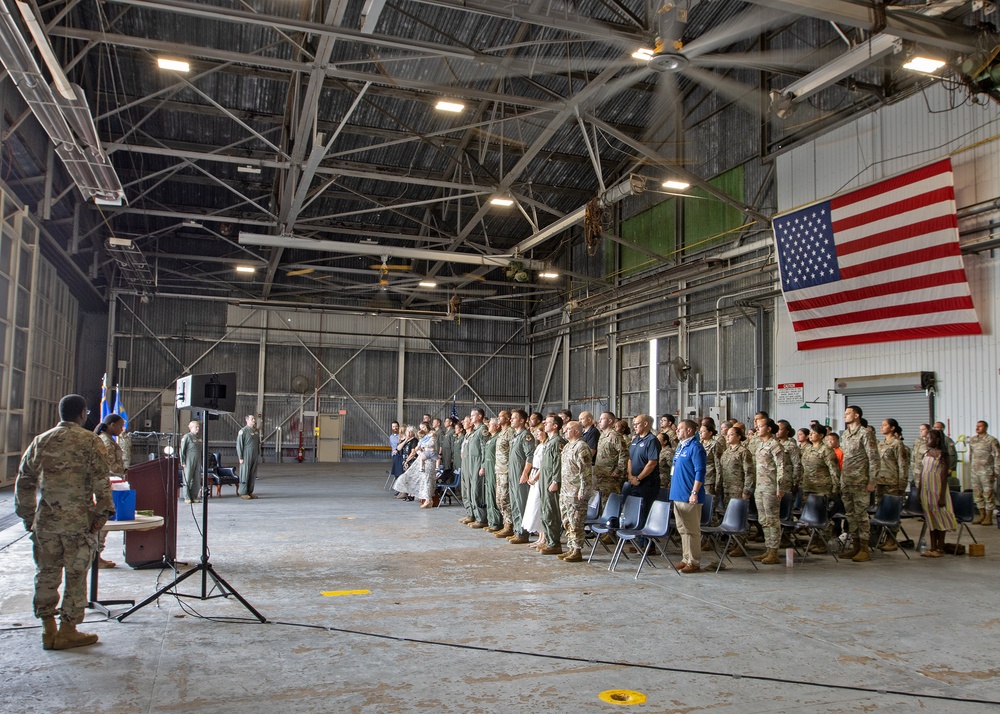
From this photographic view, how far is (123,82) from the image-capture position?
52.4ft

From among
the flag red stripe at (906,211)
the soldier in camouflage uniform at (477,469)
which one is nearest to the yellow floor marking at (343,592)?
the soldier in camouflage uniform at (477,469)

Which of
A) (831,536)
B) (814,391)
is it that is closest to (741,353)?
(814,391)

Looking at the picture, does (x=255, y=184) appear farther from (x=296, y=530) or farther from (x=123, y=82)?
(x=296, y=530)

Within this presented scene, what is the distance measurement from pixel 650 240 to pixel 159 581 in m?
Result: 16.4

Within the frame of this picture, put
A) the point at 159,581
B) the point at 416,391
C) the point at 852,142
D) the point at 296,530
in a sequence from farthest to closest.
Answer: the point at 416,391, the point at 852,142, the point at 296,530, the point at 159,581

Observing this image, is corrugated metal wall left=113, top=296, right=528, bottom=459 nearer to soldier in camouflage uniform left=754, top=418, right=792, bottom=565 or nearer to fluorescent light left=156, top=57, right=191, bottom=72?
fluorescent light left=156, top=57, right=191, bottom=72

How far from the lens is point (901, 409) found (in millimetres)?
13320

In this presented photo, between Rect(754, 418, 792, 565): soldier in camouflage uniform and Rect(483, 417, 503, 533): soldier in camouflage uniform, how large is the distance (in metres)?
3.57

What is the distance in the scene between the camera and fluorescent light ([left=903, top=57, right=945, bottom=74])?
31.4ft

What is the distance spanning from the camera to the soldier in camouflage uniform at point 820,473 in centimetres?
930

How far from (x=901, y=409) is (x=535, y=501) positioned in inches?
312

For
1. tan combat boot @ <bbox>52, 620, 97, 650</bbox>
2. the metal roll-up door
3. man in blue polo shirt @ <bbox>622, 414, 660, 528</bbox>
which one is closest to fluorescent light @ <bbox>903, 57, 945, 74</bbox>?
the metal roll-up door

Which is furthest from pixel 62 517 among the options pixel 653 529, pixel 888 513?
pixel 888 513

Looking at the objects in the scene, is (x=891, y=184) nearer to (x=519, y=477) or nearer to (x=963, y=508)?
(x=963, y=508)
